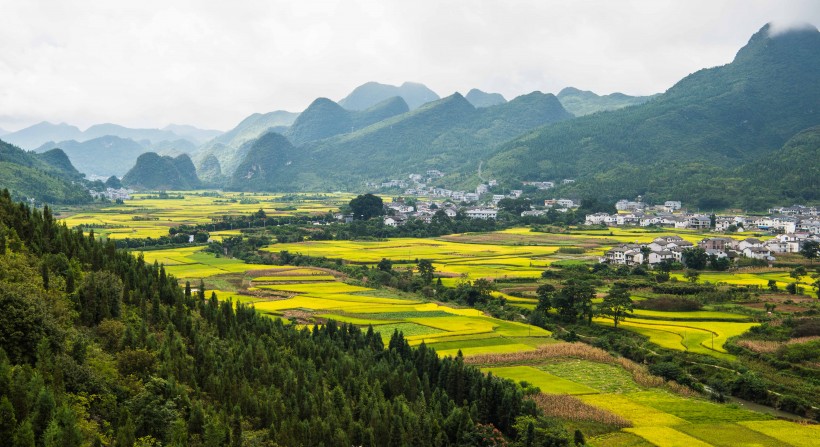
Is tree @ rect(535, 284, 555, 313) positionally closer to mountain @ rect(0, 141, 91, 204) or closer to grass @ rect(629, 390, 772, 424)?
grass @ rect(629, 390, 772, 424)

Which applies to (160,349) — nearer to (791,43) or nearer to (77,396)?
(77,396)

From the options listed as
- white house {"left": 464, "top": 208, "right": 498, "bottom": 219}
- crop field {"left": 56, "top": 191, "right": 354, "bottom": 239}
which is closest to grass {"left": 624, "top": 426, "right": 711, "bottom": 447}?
crop field {"left": 56, "top": 191, "right": 354, "bottom": 239}

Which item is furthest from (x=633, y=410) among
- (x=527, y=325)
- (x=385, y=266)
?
(x=385, y=266)

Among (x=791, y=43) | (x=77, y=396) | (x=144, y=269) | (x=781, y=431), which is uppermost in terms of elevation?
(x=791, y=43)

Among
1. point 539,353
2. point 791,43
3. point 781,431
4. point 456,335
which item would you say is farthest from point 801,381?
point 791,43

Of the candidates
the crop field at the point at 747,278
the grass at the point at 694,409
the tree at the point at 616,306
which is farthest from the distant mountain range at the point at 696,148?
the grass at the point at 694,409

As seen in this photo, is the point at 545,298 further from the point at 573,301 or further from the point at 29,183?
the point at 29,183

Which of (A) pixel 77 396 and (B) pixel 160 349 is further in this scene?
(B) pixel 160 349
